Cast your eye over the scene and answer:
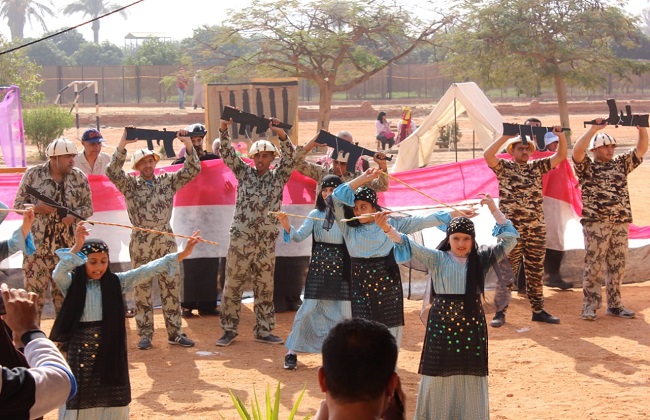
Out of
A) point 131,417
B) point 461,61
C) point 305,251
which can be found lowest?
point 131,417

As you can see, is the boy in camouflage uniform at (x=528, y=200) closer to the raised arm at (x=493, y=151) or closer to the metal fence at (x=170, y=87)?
the raised arm at (x=493, y=151)

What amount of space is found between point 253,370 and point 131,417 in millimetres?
1439

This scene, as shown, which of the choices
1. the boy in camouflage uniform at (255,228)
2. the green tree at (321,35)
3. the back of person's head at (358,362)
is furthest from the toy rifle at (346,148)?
the green tree at (321,35)

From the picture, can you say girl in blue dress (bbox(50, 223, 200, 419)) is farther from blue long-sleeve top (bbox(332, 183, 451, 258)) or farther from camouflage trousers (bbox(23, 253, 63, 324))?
camouflage trousers (bbox(23, 253, 63, 324))

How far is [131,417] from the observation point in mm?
7152

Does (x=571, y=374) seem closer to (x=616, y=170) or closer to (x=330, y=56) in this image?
(x=616, y=170)

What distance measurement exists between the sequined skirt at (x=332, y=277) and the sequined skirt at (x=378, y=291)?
28.9 inches

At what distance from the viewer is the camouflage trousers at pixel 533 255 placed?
9.99 meters

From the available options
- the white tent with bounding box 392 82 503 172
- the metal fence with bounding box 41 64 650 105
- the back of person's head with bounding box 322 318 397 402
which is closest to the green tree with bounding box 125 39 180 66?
the metal fence with bounding box 41 64 650 105

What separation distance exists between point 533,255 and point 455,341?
3.91 meters

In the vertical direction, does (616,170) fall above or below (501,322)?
above

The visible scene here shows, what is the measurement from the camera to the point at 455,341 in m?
6.35

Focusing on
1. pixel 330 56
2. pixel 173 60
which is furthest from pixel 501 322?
pixel 173 60

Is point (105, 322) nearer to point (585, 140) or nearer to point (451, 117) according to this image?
point (585, 140)
